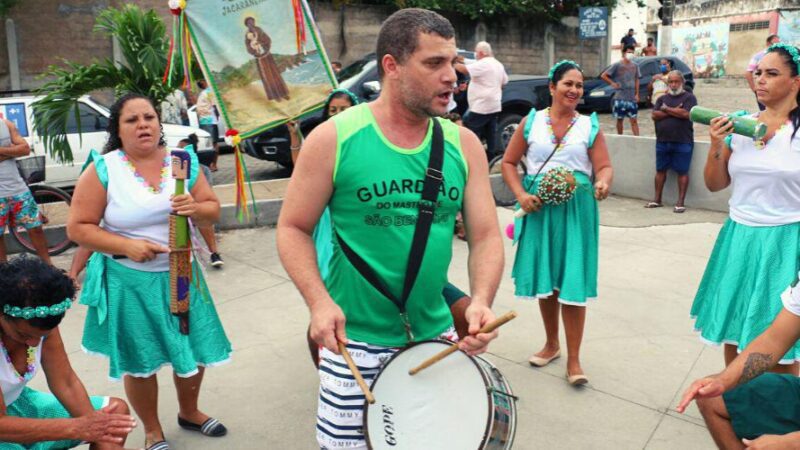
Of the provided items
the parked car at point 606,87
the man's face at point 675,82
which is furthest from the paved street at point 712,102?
the man's face at point 675,82

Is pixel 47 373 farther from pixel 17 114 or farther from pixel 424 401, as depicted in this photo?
pixel 17 114

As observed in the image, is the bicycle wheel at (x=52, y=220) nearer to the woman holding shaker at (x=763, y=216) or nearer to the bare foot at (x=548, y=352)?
the bare foot at (x=548, y=352)

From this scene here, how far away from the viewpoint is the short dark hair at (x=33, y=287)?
254 cm

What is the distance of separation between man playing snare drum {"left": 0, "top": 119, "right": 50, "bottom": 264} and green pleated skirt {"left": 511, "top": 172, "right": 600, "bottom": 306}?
14.7ft

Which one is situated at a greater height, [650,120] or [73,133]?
[73,133]

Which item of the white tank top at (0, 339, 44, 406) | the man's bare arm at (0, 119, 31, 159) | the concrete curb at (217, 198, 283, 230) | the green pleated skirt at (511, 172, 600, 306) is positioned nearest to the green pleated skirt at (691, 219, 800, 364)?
the green pleated skirt at (511, 172, 600, 306)

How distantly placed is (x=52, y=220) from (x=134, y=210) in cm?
511

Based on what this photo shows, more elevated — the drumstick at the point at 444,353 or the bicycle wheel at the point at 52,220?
the drumstick at the point at 444,353

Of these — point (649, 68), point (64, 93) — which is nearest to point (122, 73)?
point (64, 93)

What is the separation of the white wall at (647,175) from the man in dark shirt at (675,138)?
161 mm

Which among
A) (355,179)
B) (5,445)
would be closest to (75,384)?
(5,445)

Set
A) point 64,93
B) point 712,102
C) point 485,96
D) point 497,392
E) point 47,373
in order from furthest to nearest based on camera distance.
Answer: point 712,102 → point 485,96 → point 64,93 → point 47,373 → point 497,392

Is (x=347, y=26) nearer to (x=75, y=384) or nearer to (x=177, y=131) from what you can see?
(x=177, y=131)

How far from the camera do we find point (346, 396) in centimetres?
241
